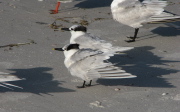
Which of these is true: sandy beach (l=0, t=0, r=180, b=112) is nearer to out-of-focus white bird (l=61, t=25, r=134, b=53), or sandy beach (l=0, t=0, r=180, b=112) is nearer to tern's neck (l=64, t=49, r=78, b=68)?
tern's neck (l=64, t=49, r=78, b=68)

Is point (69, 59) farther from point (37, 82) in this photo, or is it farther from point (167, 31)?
point (167, 31)

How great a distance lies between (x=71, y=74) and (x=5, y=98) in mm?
846

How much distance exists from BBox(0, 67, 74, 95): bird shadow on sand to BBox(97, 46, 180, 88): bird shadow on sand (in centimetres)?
54

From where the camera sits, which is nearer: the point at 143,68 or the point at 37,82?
the point at 37,82

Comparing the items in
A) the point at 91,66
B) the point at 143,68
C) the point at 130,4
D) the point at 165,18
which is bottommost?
the point at 143,68

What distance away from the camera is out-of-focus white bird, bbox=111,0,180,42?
6184mm

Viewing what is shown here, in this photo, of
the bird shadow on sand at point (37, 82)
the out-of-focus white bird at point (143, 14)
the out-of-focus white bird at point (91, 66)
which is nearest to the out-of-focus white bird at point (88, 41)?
the out-of-focus white bird at point (91, 66)

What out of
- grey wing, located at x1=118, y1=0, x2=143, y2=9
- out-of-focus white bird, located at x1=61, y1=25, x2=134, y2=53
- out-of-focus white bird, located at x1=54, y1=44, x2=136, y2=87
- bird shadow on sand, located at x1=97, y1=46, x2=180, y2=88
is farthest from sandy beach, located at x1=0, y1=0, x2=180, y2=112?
grey wing, located at x1=118, y1=0, x2=143, y2=9

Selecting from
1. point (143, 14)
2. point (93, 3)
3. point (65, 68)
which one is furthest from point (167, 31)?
point (65, 68)

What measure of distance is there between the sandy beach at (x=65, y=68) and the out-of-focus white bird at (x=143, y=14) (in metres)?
0.24

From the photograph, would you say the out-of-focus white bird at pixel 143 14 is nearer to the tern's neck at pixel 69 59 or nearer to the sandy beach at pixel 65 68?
the sandy beach at pixel 65 68

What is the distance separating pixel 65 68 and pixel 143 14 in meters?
1.82

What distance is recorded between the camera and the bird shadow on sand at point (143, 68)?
4.54 meters

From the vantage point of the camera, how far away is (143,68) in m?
4.98
